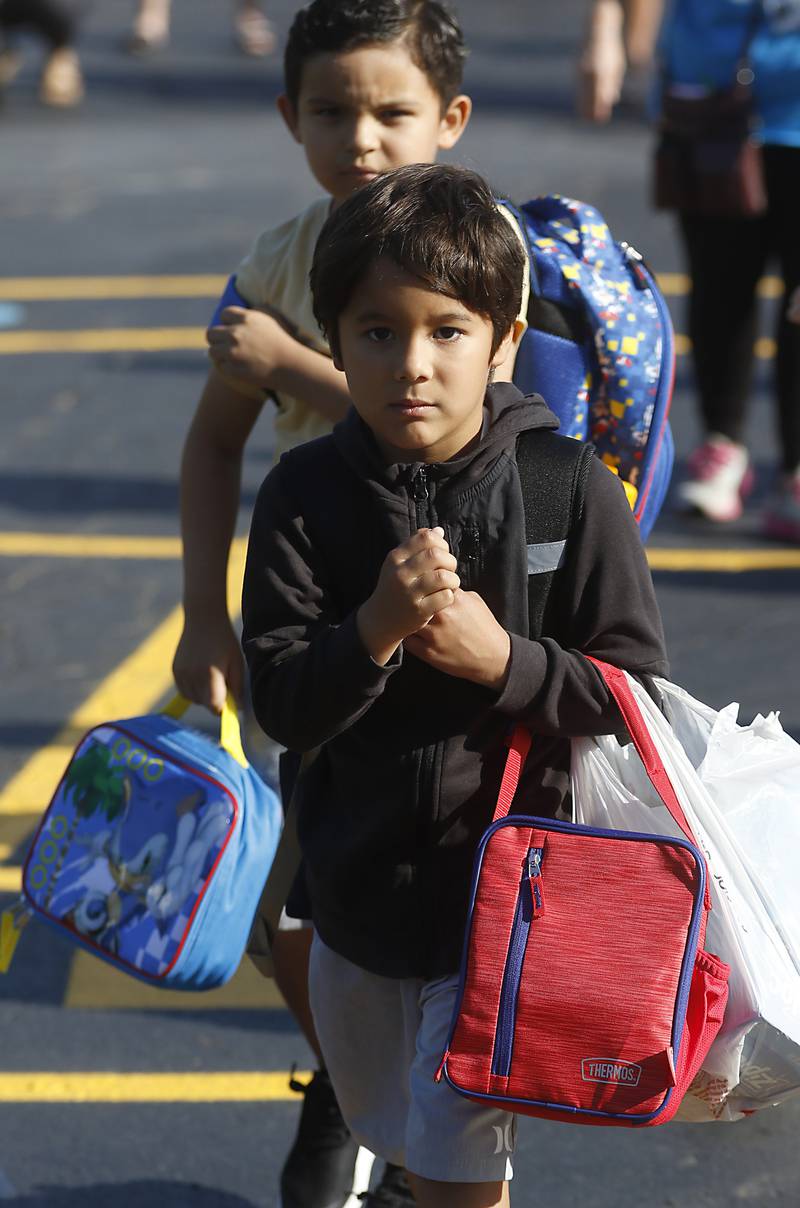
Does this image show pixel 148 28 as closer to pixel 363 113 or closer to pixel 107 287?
pixel 107 287

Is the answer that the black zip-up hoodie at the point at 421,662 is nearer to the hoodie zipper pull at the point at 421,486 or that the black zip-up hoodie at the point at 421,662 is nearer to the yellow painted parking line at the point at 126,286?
Answer: the hoodie zipper pull at the point at 421,486

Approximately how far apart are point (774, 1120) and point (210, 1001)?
1160mm

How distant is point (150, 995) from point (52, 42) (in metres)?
10.8

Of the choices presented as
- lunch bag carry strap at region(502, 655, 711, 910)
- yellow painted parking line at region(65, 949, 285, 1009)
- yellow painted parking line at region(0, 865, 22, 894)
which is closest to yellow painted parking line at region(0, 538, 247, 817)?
yellow painted parking line at region(0, 865, 22, 894)

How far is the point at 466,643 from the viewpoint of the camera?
2.00 m

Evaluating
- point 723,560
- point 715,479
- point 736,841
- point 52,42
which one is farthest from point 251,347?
point 52,42

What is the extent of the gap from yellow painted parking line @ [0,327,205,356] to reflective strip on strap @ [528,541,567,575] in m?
6.05

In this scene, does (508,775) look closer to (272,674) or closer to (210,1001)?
(272,674)

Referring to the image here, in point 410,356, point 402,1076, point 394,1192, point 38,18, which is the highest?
point 410,356

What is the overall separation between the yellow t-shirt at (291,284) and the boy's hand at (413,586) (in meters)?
0.79

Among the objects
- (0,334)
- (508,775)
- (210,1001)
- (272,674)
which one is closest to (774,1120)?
(210,1001)

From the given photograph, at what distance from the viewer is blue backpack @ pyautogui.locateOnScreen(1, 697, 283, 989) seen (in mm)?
2564

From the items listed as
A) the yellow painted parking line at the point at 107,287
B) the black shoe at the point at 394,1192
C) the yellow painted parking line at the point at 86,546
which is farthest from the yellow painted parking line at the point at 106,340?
the black shoe at the point at 394,1192

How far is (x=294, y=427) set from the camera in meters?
2.78
